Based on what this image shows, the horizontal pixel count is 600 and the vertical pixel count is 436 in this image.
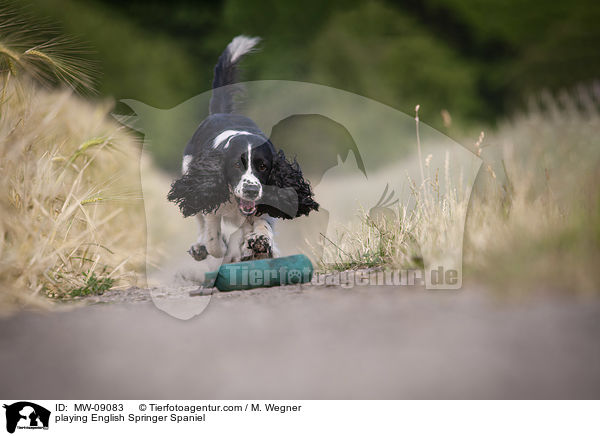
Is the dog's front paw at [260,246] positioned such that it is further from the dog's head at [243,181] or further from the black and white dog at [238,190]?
the dog's head at [243,181]

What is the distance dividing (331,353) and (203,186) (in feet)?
6.58

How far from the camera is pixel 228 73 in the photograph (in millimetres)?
3900

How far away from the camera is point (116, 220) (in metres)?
3.92

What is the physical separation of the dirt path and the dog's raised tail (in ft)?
8.25

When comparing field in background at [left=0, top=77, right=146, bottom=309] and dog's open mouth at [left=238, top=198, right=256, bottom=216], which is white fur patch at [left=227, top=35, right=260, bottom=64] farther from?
dog's open mouth at [left=238, top=198, right=256, bottom=216]

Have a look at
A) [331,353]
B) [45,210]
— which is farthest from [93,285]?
[331,353]

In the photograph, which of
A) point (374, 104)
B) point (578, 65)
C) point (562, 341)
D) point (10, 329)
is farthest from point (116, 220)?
point (578, 65)

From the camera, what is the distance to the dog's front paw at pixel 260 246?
10.1ft

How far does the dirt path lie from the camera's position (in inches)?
52.4
